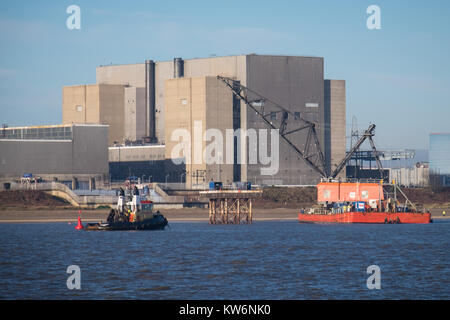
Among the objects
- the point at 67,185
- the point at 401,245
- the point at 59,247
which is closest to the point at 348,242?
the point at 401,245

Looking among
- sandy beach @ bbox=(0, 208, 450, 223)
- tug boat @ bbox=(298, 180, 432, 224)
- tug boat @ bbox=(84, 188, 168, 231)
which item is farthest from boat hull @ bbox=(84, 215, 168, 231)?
tug boat @ bbox=(298, 180, 432, 224)

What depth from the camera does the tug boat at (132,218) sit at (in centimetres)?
12106

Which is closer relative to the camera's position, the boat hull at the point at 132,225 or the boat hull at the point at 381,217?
the boat hull at the point at 132,225

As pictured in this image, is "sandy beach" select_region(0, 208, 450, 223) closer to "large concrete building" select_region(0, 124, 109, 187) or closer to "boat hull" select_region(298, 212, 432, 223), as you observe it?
"large concrete building" select_region(0, 124, 109, 187)

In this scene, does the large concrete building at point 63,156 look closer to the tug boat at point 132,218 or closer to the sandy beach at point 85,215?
the sandy beach at point 85,215

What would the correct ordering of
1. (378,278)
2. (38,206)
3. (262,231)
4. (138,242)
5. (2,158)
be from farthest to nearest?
1. (2,158)
2. (38,206)
3. (262,231)
4. (138,242)
5. (378,278)

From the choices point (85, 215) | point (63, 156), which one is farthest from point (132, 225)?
point (63, 156)

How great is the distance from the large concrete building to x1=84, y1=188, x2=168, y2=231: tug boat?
67711 mm

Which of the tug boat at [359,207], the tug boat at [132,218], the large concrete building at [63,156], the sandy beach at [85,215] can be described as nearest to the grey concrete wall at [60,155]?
the large concrete building at [63,156]

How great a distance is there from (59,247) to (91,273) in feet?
90.7

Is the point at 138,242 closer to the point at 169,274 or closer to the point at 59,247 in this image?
the point at 59,247

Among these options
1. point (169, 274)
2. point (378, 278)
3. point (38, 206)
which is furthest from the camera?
point (38, 206)

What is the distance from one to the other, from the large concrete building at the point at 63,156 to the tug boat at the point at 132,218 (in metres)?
67.7

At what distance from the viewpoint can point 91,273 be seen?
68375 mm
